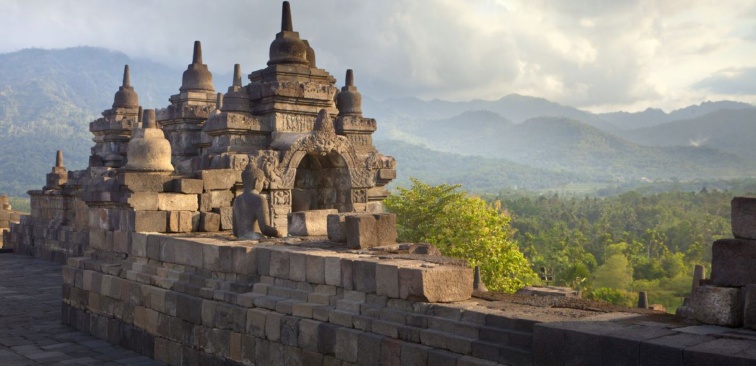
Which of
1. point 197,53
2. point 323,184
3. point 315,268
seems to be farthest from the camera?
point 197,53

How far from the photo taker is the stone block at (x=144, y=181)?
1005 cm

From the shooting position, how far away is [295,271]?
7.56 metres

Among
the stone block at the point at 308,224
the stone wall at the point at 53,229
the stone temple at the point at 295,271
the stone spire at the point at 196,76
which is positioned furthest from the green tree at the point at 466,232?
the stone block at the point at 308,224

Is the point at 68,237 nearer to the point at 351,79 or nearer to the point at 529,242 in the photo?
the point at 351,79

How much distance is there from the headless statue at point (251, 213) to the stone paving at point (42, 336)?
1.96 metres

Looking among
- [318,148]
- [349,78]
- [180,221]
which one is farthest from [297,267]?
[349,78]

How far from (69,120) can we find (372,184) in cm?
19774

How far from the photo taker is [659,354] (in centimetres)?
439

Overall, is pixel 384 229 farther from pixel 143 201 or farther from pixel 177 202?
pixel 143 201

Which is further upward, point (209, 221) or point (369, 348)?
point (209, 221)

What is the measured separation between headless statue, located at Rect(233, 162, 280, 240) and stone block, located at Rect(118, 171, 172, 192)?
1.54 m

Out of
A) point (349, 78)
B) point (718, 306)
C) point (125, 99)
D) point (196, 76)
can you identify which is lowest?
point (718, 306)

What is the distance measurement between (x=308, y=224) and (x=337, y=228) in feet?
4.25

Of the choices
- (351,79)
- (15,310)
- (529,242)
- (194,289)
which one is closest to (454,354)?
(194,289)
